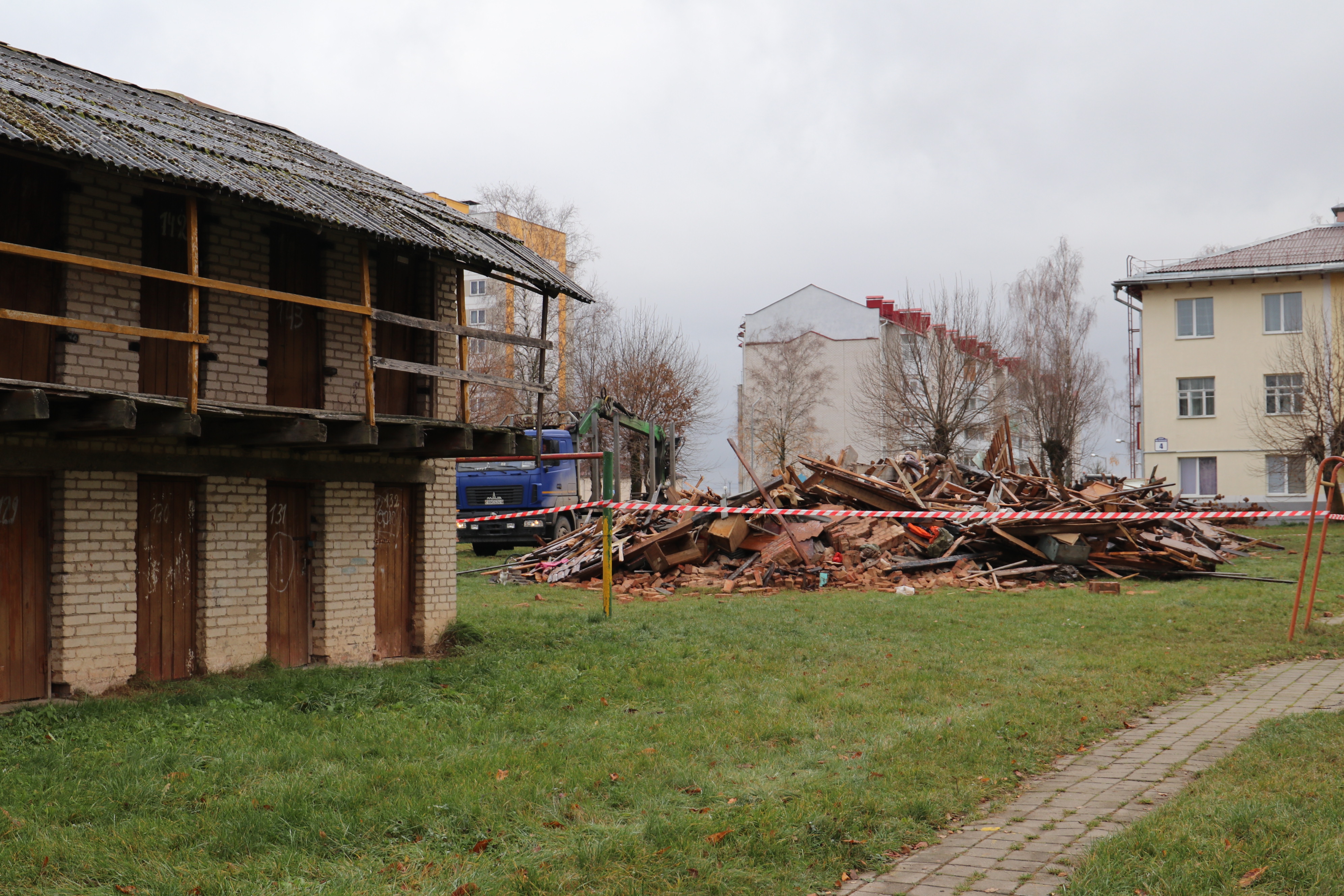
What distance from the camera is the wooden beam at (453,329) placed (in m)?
10.5

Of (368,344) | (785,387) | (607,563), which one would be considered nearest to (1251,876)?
(368,344)

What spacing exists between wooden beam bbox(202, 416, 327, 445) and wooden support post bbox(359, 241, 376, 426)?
1.60 ft

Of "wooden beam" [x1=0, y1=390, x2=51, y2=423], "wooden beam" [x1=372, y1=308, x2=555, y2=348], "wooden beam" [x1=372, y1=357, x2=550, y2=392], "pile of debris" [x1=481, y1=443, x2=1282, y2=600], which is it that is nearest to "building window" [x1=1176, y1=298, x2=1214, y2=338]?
"pile of debris" [x1=481, y1=443, x2=1282, y2=600]

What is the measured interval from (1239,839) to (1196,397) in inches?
1754

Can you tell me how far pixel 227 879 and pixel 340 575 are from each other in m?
6.77

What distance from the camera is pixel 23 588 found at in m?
9.12

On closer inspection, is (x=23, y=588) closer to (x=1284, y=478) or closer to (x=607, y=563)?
(x=607, y=563)

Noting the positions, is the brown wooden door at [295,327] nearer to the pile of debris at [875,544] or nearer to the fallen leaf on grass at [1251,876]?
the pile of debris at [875,544]

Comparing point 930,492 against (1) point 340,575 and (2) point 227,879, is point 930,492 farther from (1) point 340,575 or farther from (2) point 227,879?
(2) point 227,879

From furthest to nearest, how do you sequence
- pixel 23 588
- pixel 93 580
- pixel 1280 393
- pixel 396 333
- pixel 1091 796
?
pixel 1280 393 < pixel 396 333 < pixel 93 580 < pixel 23 588 < pixel 1091 796

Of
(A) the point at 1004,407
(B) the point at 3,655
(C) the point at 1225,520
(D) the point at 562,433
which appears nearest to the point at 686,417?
(A) the point at 1004,407

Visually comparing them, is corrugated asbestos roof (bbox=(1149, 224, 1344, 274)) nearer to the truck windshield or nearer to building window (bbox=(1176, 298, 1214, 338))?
building window (bbox=(1176, 298, 1214, 338))

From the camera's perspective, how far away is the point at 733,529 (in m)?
20.4

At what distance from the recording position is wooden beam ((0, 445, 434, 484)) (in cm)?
906
